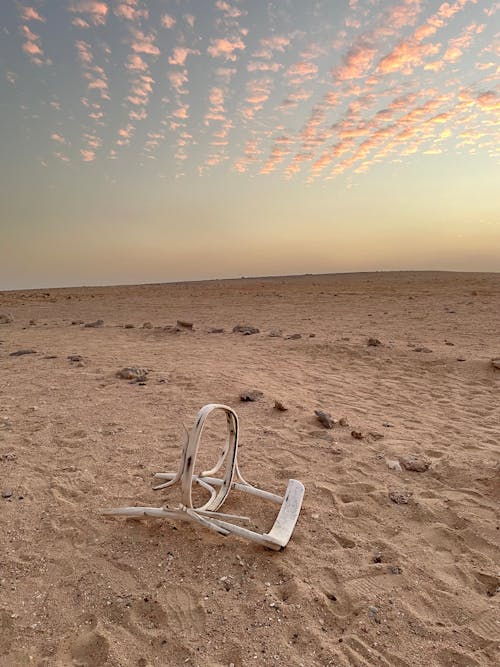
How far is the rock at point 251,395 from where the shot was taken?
635 centimetres

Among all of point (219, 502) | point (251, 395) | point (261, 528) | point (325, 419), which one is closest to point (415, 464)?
point (325, 419)

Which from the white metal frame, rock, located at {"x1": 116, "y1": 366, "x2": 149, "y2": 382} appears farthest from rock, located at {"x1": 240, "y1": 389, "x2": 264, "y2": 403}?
the white metal frame

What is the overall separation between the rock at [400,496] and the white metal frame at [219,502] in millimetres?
861

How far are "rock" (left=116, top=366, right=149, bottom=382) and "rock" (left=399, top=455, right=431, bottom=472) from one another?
14.6 ft

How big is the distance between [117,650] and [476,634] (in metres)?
2.02

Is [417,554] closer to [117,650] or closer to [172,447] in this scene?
[117,650]

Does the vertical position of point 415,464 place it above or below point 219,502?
below

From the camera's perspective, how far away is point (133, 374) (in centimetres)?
730

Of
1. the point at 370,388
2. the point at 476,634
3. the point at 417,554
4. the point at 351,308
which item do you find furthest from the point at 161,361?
the point at 351,308

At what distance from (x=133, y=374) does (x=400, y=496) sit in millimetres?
4906

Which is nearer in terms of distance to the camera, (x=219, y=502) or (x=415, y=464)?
(x=219, y=502)

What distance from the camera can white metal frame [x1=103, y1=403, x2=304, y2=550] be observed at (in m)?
2.92

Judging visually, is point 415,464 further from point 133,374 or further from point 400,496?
point 133,374

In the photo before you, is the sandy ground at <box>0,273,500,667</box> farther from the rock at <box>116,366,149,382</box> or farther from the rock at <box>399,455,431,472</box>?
the rock at <box>116,366,149,382</box>
